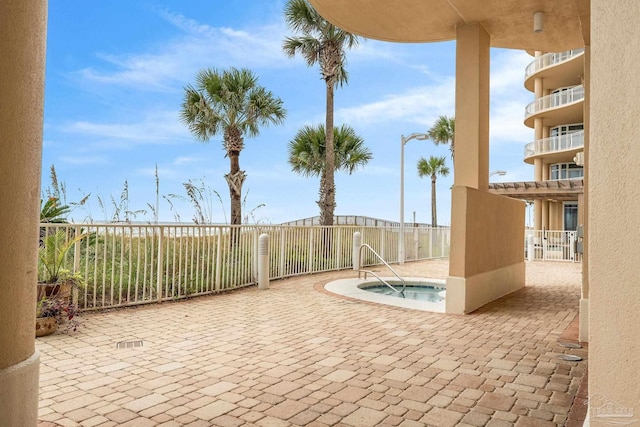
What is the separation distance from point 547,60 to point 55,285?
28950 millimetres

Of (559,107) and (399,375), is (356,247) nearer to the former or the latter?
(399,375)

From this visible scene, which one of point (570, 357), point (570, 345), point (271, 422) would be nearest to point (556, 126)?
point (570, 345)

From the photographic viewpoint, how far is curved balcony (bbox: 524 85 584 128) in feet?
81.0

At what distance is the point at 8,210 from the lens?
2.22 m

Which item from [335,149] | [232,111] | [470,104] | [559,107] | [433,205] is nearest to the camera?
[470,104]

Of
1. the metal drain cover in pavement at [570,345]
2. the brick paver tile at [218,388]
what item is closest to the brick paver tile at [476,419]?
the brick paver tile at [218,388]

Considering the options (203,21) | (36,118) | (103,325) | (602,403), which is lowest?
(103,325)

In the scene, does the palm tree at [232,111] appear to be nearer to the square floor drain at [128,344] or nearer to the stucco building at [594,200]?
the square floor drain at [128,344]

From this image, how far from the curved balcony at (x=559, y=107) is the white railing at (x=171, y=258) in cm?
2112

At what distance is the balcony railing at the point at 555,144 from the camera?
24913mm

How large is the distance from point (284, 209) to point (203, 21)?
7.46 metres

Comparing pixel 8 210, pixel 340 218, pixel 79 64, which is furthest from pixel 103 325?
pixel 340 218

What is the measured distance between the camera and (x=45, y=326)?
4.87 m

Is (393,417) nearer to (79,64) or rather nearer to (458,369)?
(458,369)
